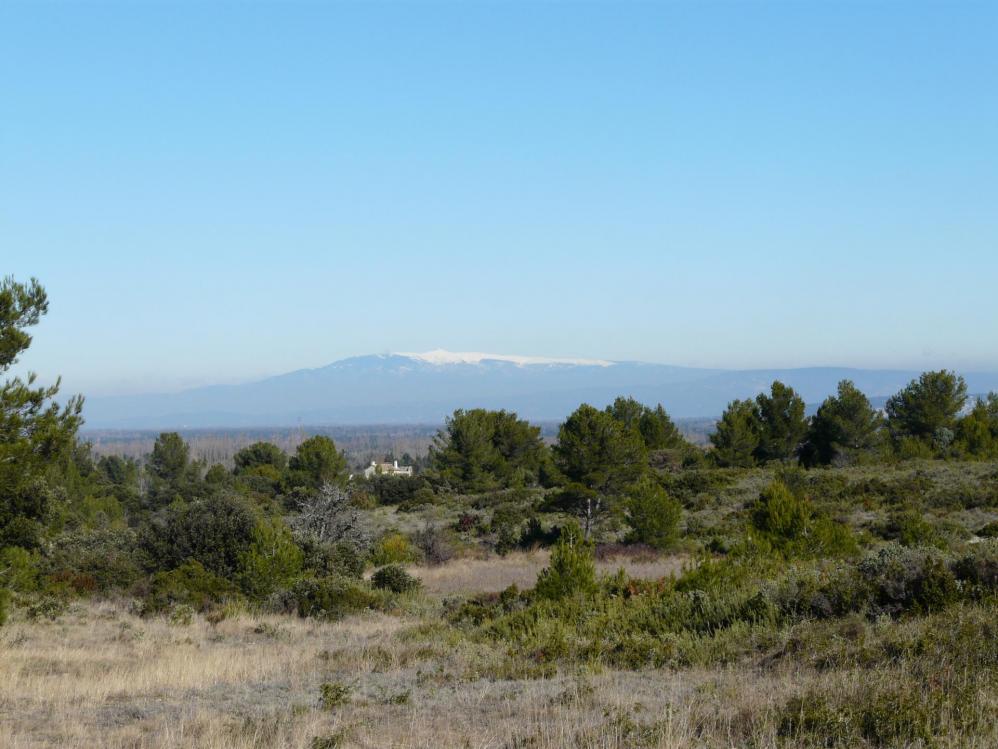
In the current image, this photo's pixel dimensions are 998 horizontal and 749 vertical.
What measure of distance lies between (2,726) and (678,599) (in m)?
8.48

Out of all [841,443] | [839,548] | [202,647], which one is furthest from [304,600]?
[841,443]

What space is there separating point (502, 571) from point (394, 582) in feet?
18.1

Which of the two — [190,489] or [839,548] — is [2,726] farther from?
[190,489]

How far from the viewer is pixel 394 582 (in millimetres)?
19500

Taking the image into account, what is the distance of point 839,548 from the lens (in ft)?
60.7

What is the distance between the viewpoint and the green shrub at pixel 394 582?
19375mm

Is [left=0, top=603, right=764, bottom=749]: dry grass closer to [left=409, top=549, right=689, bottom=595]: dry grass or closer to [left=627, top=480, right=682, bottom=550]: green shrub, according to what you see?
[left=409, top=549, right=689, bottom=595]: dry grass

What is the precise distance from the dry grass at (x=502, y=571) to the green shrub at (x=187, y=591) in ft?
16.1

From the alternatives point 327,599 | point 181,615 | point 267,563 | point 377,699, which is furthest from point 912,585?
point 267,563

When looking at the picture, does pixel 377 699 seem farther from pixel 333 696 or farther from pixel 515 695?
pixel 515 695

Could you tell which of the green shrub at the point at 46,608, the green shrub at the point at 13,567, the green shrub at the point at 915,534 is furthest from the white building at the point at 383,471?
the green shrub at the point at 13,567

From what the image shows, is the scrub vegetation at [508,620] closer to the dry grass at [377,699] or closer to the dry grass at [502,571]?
→ the dry grass at [377,699]

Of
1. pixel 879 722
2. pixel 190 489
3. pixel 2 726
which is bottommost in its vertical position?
pixel 190 489

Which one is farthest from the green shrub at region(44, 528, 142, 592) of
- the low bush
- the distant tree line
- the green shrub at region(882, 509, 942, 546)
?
the distant tree line
